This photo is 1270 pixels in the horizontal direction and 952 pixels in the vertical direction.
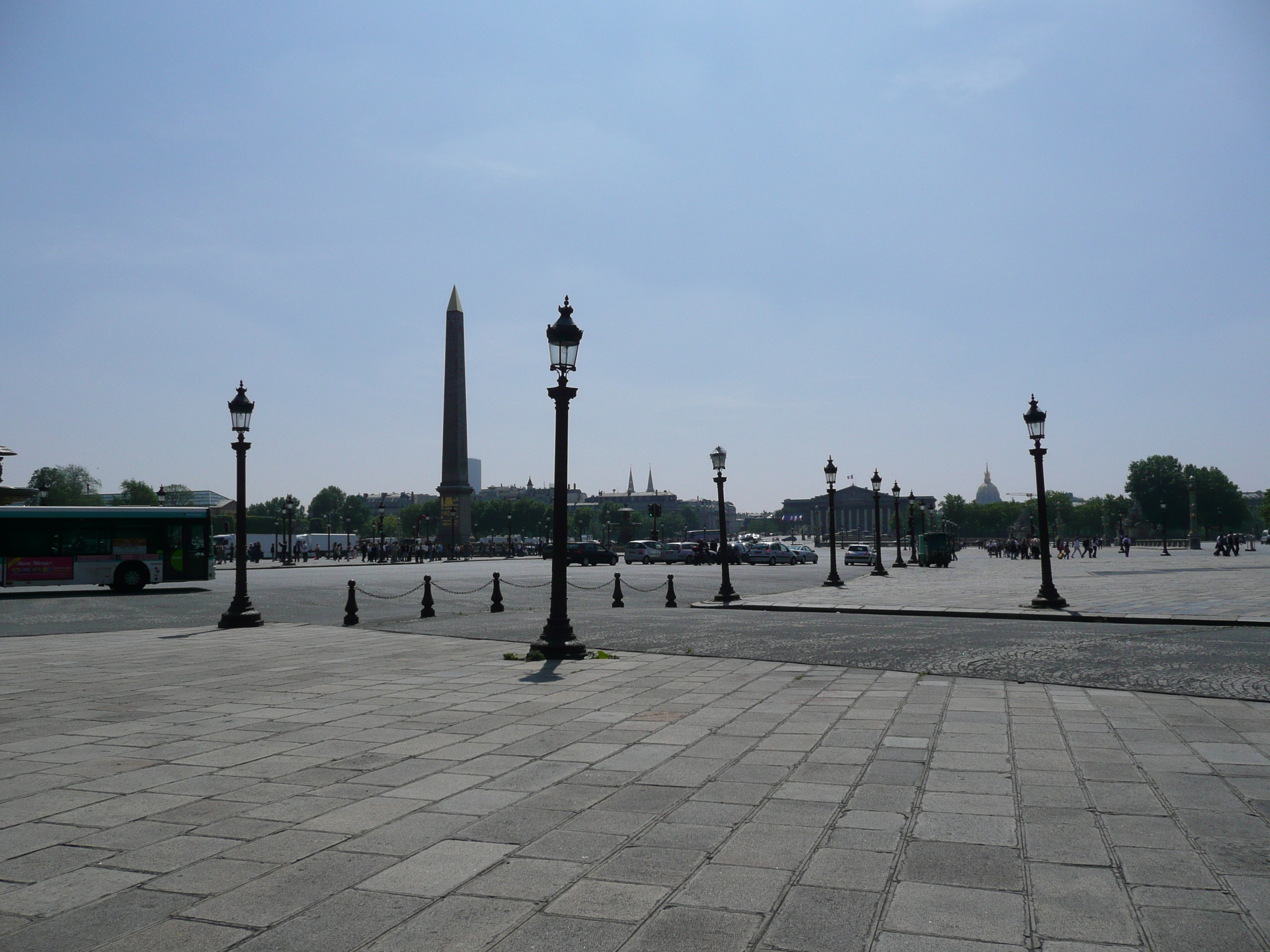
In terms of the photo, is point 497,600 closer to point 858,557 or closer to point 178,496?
point 858,557

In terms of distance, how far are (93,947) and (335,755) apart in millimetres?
3142

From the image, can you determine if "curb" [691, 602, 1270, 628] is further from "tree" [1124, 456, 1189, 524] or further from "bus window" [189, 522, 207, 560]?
"tree" [1124, 456, 1189, 524]

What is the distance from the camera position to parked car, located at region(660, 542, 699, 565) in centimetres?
6070

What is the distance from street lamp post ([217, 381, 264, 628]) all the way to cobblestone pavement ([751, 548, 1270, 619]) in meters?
11.7

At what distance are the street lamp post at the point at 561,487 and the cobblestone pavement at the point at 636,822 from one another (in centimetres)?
296

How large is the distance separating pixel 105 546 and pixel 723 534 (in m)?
18.8

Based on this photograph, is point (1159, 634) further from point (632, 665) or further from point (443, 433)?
point (443, 433)

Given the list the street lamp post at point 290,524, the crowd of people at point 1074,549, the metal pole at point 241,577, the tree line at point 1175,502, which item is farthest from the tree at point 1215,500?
the metal pole at point 241,577

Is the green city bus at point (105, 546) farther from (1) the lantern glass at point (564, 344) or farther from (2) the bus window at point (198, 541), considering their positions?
(1) the lantern glass at point (564, 344)

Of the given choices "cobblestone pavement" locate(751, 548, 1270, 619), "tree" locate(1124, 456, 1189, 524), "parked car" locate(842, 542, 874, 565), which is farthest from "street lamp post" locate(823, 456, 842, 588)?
"tree" locate(1124, 456, 1189, 524)

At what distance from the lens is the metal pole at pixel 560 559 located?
39.8ft

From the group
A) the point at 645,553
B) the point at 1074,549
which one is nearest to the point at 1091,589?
the point at 645,553

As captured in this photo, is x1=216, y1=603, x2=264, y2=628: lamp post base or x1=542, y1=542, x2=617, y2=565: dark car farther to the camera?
x1=542, y1=542, x2=617, y2=565: dark car

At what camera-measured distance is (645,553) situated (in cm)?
6156
